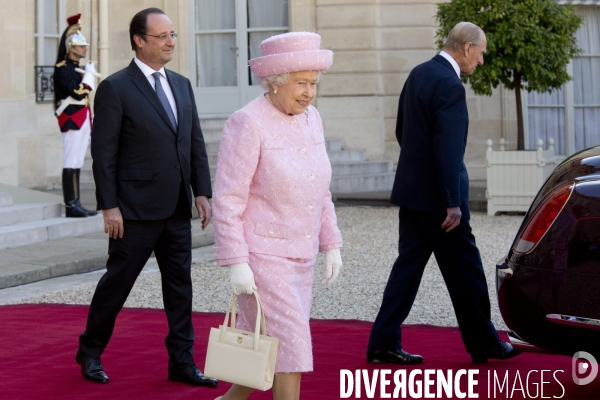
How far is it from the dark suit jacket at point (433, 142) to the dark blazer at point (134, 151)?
1078mm

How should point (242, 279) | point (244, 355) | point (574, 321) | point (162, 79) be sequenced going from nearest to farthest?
point (244, 355) → point (242, 279) → point (574, 321) → point (162, 79)

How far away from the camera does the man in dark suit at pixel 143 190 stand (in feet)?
16.1

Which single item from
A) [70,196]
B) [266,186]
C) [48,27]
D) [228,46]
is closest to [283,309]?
[266,186]

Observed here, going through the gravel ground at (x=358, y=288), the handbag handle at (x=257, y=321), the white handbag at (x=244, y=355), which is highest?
the handbag handle at (x=257, y=321)

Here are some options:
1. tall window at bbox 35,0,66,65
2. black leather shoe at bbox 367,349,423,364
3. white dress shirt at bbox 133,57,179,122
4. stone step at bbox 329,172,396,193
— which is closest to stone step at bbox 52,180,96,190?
tall window at bbox 35,0,66,65

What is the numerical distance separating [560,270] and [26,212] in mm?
6900

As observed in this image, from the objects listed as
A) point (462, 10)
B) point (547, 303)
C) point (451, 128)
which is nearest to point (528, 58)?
point (462, 10)

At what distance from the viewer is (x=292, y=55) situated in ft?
12.7

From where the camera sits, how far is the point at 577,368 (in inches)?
198

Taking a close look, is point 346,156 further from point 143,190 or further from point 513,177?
point 143,190

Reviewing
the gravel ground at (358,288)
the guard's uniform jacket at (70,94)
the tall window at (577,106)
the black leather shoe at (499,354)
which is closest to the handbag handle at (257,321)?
the black leather shoe at (499,354)

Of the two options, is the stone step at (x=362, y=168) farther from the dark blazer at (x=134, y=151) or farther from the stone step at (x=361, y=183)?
the dark blazer at (x=134, y=151)

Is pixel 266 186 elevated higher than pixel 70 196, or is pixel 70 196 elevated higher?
pixel 266 186

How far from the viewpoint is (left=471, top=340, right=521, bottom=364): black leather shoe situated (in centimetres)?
529
